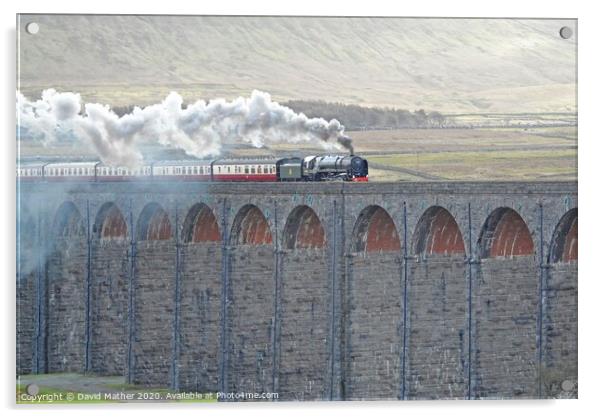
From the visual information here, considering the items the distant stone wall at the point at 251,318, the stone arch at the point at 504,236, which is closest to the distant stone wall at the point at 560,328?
the stone arch at the point at 504,236

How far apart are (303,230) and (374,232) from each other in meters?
2.52

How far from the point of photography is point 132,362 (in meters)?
50.0

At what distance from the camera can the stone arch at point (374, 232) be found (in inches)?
1911

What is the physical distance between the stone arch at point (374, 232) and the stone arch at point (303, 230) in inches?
59.6

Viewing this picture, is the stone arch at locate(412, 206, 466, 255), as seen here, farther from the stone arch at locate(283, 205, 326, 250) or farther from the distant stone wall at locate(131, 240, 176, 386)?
the distant stone wall at locate(131, 240, 176, 386)

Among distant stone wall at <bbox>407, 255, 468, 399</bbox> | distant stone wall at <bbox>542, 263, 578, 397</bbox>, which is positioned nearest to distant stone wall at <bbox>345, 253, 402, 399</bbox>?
distant stone wall at <bbox>407, 255, 468, 399</bbox>

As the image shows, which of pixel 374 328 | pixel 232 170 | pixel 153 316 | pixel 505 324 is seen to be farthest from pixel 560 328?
pixel 153 316

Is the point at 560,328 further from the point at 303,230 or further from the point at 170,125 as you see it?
the point at 303,230

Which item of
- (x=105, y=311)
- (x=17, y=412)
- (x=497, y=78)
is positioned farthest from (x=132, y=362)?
(x=497, y=78)

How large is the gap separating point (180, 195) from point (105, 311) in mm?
3441

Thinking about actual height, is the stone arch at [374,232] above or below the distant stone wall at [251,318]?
above

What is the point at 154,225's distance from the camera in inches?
2121

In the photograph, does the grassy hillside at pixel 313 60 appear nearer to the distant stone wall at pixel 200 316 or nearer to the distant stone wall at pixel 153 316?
the distant stone wall at pixel 200 316

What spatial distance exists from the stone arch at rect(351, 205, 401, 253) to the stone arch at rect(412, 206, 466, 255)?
1.31 metres
